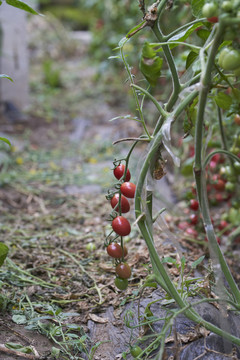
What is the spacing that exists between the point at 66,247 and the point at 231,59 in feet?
3.24

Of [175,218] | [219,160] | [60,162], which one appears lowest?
[175,218]

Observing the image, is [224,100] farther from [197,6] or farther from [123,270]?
[123,270]

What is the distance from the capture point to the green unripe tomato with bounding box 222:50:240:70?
2.34ft

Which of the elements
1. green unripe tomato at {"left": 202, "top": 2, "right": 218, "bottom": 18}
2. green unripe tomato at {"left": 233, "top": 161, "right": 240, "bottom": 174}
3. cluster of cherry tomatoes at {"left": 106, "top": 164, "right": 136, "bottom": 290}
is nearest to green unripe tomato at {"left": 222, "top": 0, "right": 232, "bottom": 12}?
green unripe tomato at {"left": 202, "top": 2, "right": 218, "bottom": 18}

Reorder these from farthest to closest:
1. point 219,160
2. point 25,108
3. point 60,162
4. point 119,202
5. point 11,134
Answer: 1. point 25,108
2. point 11,134
3. point 60,162
4. point 219,160
5. point 119,202

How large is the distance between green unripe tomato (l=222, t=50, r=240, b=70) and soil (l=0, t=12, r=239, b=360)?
0.98 ft

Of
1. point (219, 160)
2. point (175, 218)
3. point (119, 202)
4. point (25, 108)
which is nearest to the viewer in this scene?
point (119, 202)

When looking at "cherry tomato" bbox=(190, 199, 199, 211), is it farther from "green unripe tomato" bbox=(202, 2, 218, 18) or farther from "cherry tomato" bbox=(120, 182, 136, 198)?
"green unripe tomato" bbox=(202, 2, 218, 18)

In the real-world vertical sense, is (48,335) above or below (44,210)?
below

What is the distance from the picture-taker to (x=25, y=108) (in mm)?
3836

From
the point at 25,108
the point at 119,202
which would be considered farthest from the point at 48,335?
the point at 25,108

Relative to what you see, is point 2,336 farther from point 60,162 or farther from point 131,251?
point 60,162

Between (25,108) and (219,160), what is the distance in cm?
257

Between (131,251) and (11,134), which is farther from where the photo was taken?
(11,134)
